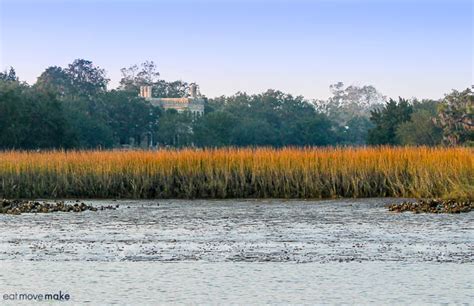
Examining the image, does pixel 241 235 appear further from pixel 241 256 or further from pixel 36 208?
pixel 36 208

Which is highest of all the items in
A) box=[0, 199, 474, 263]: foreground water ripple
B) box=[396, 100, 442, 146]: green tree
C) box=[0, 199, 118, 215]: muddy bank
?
box=[396, 100, 442, 146]: green tree

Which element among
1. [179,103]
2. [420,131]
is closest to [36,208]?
[420,131]

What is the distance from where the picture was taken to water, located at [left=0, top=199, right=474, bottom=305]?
1049 cm

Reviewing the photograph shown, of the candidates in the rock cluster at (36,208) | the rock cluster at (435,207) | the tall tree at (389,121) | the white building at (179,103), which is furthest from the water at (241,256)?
the white building at (179,103)

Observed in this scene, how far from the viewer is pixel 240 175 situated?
26.7 m

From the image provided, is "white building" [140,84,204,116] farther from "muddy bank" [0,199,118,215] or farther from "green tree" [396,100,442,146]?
"muddy bank" [0,199,118,215]

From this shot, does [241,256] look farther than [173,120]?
No

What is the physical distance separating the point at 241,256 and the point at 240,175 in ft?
43.7

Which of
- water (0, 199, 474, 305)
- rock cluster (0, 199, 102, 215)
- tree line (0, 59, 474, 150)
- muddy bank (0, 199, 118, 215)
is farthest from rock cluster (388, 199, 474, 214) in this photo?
tree line (0, 59, 474, 150)

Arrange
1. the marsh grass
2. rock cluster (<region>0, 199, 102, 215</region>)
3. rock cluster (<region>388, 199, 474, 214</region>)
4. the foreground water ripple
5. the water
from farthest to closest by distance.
Answer: the marsh grass, rock cluster (<region>0, 199, 102, 215</region>), rock cluster (<region>388, 199, 474, 214</region>), the foreground water ripple, the water

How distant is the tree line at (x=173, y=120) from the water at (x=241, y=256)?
1273 inches

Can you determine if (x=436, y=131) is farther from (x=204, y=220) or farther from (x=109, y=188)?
(x=204, y=220)

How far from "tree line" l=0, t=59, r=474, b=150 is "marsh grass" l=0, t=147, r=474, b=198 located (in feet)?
75.9

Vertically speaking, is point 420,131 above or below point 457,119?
below
